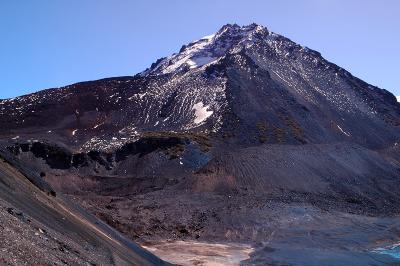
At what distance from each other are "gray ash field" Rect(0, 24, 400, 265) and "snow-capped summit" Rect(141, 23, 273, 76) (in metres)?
17.0

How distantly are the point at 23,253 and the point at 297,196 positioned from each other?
38.8 m

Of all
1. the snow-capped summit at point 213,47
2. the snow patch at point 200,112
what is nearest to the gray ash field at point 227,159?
the snow patch at point 200,112

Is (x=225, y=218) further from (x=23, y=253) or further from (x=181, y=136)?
(x=23, y=253)

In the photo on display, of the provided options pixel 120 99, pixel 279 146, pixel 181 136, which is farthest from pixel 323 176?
pixel 120 99

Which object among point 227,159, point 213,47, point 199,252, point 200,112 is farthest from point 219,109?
point 213,47

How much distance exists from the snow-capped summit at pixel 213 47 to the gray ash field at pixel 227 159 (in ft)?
55.8

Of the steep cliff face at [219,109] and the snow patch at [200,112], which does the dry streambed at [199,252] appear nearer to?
the steep cliff face at [219,109]

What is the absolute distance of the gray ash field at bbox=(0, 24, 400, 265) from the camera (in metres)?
35.4

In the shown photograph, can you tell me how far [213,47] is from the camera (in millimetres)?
122625

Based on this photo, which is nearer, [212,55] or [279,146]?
[279,146]

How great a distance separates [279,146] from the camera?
57.2 meters

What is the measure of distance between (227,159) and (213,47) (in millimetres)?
75605

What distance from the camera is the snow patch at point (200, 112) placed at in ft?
225

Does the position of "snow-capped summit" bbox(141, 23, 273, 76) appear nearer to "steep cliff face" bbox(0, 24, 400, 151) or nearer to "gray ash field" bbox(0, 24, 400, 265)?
"steep cliff face" bbox(0, 24, 400, 151)
